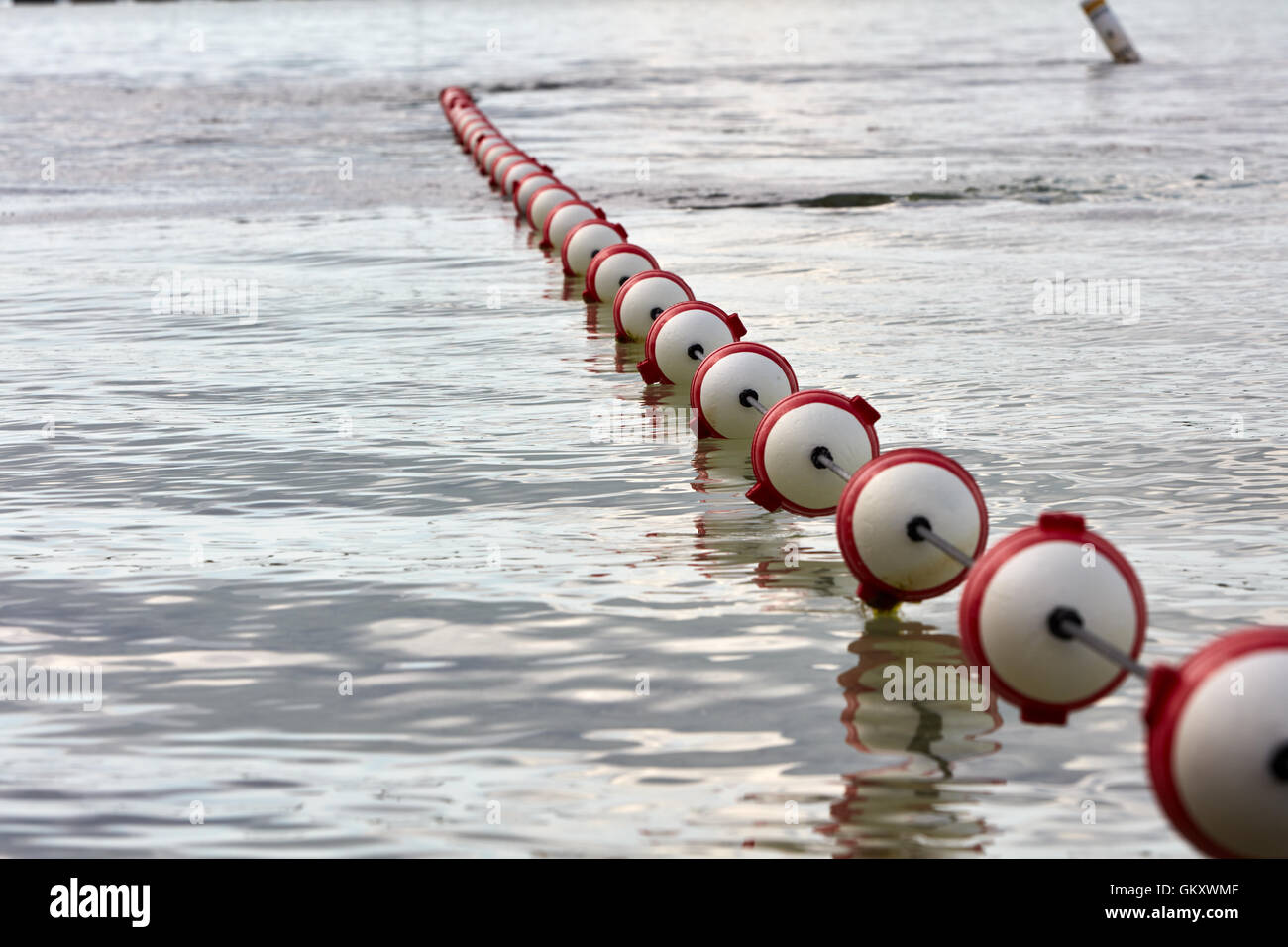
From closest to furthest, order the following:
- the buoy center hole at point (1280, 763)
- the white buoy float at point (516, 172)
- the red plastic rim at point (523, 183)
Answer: the buoy center hole at point (1280, 763)
the red plastic rim at point (523, 183)
the white buoy float at point (516, 172)

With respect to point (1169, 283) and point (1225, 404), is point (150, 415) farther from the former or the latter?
point (1169, 283)

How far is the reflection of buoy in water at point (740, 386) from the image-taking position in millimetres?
6648

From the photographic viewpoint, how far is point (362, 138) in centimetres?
2167

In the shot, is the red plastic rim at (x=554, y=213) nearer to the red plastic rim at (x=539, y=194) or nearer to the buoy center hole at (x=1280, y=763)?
the red plastic rim at (x=539, y=194)

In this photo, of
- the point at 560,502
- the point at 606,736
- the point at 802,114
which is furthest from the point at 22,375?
the point at 802,114

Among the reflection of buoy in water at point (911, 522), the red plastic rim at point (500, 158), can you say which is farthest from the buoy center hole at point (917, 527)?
the red plastic rim at point (500, 158)

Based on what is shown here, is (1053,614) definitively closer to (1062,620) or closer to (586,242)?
(1062,620)

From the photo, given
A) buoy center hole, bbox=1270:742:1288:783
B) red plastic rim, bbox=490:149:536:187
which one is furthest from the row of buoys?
red plastic rim, bbox=490:149:536:187

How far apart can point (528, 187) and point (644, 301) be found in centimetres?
568

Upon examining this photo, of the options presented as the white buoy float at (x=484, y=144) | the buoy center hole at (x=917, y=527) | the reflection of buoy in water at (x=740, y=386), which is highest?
the white buoy float at (x=484, y=144)

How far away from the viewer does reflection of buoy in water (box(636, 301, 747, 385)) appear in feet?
25.3

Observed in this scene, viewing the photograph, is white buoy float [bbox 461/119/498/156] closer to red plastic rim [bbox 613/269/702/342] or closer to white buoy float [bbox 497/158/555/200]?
white buoy float [bbox 497/158/555/200]
